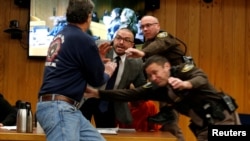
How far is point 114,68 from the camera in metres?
3.50

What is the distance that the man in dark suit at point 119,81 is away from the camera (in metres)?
3.67

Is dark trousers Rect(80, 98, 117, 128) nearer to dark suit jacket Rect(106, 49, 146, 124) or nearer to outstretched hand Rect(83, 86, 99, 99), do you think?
dark suit jacket Rect(106, 49, 146, 124)

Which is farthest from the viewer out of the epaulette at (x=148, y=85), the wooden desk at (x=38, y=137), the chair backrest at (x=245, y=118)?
the chair backrest at (x=245, y=118)

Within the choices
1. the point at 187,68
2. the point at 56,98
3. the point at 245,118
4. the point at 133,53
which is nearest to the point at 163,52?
the point at 133,53

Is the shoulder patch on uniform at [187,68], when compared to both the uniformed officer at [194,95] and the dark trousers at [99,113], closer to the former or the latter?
the uniformed officer at [194,95]

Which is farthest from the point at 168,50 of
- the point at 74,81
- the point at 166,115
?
the point at 74,81

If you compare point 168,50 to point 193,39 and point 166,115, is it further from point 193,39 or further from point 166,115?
point 193,39

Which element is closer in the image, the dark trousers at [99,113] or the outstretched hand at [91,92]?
the outstretched hand at [91,92]

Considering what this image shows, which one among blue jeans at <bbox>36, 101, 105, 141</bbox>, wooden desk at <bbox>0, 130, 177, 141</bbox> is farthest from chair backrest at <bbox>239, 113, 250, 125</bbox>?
blue jeans at <bbox>36, 101, 105, 141</bbox>

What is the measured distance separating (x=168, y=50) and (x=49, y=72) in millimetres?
1445

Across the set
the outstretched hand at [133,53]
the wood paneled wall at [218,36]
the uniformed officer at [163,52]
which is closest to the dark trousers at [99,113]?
the uniformed officer at [163,52]

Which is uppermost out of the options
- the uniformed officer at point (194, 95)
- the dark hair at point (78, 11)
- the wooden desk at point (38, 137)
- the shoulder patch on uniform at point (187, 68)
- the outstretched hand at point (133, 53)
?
the dark hair at point (78, 11)

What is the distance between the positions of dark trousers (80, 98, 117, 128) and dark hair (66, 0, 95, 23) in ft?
3.63

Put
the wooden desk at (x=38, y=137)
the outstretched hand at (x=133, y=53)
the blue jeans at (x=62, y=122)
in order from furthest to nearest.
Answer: the outstretched hand at (x=133, y=53) < the wooden desk at (x=38, y=137) < the blue jeans at (x=62, y=122)
